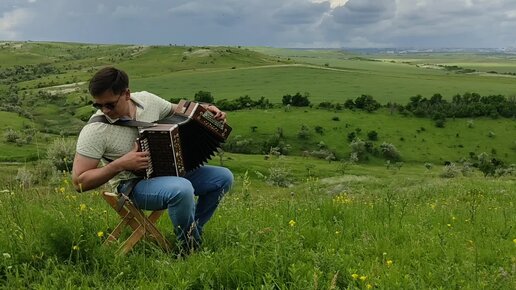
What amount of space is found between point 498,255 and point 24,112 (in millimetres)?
148516

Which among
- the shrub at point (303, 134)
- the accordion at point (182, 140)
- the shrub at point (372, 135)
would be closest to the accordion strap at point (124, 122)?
the accordion at point (182, 140)

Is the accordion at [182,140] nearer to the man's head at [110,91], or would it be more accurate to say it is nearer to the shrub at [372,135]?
the man's head at [110,91]

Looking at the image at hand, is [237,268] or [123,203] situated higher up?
[123,203]

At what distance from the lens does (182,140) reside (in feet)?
21.2

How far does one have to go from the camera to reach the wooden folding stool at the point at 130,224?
5668mm

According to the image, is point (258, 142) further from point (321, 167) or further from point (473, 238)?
point (473, 238)

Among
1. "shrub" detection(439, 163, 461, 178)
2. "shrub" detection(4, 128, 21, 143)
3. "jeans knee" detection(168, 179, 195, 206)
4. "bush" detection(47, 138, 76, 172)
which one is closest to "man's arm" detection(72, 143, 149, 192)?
"jeans knee" detection(168, 179, 195, 206)

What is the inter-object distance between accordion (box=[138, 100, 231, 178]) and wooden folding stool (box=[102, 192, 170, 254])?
44 centimetres

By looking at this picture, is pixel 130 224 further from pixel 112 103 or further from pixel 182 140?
pixel 112 103

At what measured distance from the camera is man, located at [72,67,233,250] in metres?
5.66

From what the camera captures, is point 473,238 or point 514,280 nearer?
point 514,280

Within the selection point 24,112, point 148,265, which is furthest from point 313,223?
point 24,112

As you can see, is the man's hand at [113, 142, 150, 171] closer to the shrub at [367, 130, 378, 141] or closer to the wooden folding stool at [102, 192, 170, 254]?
the wooden folding stool at [102, 192, 170, 254]

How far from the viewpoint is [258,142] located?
126 metres
